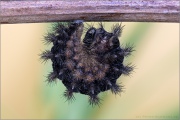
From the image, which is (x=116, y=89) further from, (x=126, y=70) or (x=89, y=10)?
(x=89, y=10)

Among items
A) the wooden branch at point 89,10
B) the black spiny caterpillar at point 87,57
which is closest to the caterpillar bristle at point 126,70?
the black spiny caterpillar at point 87,57

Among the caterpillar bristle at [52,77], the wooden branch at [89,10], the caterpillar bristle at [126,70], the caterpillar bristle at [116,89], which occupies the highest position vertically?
the wooden branch at [89,10]

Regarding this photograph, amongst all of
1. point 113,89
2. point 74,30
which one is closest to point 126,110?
point 113,89

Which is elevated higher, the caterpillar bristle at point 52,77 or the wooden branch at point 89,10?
the wooden branch at point 89,10

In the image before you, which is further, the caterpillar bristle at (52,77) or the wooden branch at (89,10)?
the caterpillar bristle at (52,77)

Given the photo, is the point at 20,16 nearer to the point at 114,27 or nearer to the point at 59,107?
the point at 114,27

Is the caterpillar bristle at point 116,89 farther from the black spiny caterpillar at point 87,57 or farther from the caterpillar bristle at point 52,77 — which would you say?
the caterpillar bristle at point 52,77

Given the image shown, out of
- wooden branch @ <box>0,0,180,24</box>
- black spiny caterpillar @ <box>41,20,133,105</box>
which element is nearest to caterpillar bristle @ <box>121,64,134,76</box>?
black spiny caterpillar @ <box>41,20,133,105</box>
